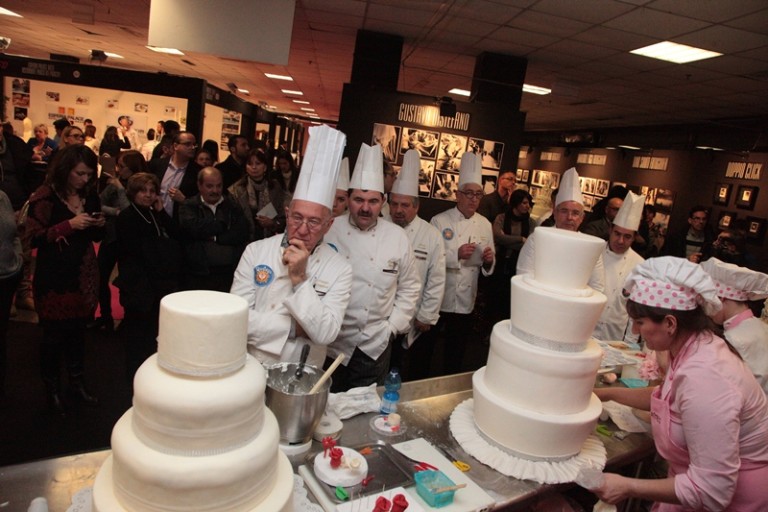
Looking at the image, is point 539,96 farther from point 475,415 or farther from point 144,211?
point 475,415

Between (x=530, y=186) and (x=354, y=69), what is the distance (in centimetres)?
1098

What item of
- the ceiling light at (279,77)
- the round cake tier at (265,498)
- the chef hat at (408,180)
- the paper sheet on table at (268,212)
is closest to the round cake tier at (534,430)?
the round cake tier at (265,498)

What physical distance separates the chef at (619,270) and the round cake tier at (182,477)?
9.63ft

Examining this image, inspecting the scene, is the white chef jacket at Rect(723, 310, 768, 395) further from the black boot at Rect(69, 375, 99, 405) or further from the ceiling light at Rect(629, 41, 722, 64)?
the black boot at Rect(69, 375, 99, 405)

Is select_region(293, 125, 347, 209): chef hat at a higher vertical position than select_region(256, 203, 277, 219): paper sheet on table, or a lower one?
higher

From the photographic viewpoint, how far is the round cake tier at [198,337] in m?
0.98

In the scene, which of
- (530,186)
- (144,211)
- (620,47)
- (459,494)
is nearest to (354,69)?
(620,47)

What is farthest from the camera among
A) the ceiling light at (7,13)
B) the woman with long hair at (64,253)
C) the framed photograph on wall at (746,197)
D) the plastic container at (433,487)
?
the framed photograph on wall at (746,197)

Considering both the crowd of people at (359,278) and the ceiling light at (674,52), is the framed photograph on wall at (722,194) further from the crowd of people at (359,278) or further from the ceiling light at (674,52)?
the crowd of people at (359,278)

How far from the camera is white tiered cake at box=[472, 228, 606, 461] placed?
1.73 metres

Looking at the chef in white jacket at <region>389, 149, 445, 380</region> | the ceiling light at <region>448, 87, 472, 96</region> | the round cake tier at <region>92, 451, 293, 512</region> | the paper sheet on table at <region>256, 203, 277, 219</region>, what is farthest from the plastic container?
the ceiling light at <region>448, 87, 472, 96</region>

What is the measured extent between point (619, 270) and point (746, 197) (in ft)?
21.7

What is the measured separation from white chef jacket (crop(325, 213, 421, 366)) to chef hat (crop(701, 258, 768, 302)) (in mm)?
1563

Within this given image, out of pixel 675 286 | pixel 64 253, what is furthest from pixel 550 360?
pixel 64 253
